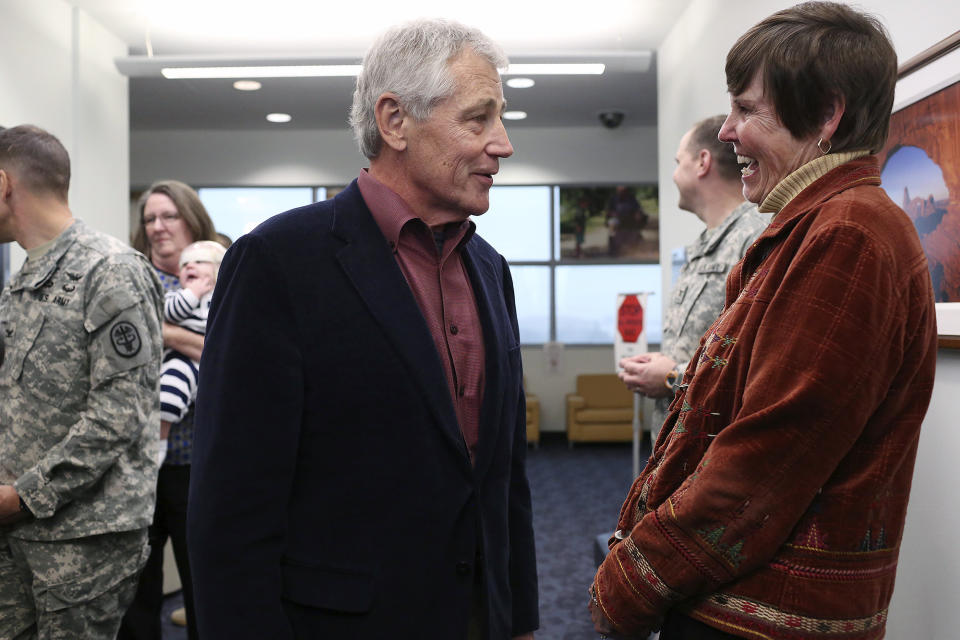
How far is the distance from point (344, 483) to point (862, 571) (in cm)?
69

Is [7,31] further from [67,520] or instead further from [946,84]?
[946,84]

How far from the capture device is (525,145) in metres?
8.79

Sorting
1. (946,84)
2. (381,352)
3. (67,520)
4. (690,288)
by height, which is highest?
(946,84)

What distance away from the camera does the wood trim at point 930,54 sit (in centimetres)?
181

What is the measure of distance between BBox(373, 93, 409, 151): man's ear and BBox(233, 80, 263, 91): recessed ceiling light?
5.83m

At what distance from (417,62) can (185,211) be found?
1.89 meters

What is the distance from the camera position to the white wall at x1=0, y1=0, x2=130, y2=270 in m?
4.18

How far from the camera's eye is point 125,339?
6.08 ft

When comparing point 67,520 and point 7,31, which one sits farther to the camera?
point 7,31

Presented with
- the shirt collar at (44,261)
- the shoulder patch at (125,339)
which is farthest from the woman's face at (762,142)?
the shirt collar at (44,261)

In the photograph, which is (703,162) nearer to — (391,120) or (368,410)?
(391,120)

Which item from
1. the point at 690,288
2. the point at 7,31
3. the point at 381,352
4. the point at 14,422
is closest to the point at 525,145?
the point at 7,31

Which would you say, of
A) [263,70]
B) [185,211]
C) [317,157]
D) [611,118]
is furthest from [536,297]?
[185,211]

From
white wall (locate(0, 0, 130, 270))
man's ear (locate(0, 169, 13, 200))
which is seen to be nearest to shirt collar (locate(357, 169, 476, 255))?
man's ear (locate(0, 169, 13, 200))
